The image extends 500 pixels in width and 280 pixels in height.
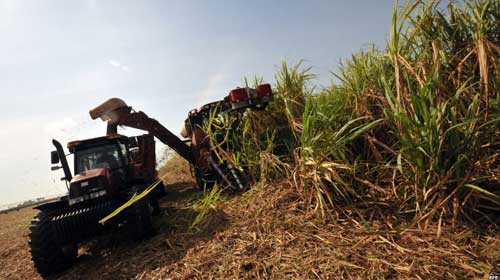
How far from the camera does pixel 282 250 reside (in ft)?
6.52

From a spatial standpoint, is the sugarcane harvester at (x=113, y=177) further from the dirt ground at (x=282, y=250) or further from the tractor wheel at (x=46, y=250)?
the dirt ground at (x=282, y=250)

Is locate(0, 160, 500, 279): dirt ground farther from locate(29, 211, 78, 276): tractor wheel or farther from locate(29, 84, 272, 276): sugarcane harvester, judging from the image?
locate(29, 84, 272, 276): sugarcane harvester

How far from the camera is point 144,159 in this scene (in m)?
5.90

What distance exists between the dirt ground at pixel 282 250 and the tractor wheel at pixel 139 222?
0.13 m

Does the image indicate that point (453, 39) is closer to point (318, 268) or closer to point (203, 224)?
point (318, 268)

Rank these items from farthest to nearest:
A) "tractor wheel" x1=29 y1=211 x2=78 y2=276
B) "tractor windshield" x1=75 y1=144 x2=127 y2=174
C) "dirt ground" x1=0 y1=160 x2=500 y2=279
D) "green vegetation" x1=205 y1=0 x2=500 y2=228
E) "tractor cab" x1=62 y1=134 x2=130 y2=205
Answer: "tractor windshield" x1=75 y1=144 x2=127 y2=174
"tractor cab" x1=62 y1=134 x2=130 y2=205
"tractor wheel" x1=29 y1=211 x2=78 y2=276
"green vegetation" x1=205 y1=0 x2=500 y2=228
"dirt ground" x1=0 y1=160 x2=500 y2=279

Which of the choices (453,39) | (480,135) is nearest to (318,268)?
(480,135)

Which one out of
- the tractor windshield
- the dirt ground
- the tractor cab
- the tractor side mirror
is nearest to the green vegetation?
the dirt ground

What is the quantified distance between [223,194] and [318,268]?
2.23 metres

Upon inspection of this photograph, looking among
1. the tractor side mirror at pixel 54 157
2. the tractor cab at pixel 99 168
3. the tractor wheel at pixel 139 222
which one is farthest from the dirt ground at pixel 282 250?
the tractor side mirror at pixel 54 157

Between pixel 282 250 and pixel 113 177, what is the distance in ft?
11.1

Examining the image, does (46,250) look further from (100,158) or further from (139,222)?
(100,158)

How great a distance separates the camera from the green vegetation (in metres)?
1.77

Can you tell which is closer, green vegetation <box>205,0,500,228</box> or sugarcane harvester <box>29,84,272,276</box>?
green vegetation <box>205,0,500,228</box>
